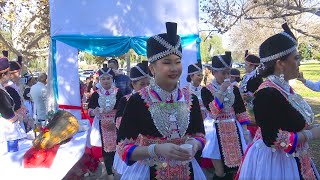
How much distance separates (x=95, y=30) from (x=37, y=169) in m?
5.40

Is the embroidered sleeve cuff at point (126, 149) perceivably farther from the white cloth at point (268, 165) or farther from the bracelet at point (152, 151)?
the white cloth at point (268, 165)

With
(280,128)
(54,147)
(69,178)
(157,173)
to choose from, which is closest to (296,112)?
(280,128)

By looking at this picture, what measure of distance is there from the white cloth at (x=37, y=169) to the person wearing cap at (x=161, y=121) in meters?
1.39

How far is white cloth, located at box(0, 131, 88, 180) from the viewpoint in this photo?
12.6 ft

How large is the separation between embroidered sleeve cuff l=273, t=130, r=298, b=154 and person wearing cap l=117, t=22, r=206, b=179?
0.59m

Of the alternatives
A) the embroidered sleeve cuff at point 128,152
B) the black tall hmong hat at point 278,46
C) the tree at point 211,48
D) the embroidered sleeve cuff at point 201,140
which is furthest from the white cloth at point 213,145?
the tree at point 211,48

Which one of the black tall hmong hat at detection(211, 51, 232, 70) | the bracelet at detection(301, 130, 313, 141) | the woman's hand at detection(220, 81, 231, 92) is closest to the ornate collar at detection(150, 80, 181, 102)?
the bracelet at detection(301, 130, 313, 141)

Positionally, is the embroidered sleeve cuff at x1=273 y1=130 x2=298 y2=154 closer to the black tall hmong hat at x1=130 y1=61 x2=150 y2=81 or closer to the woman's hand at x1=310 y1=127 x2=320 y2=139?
the woman's hand at x1=310 y1=127 x2=320 y2=139

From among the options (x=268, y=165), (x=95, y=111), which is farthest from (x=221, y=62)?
(x=268, y=165)

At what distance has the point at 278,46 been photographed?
118 inches

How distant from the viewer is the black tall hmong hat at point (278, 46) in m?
2.98

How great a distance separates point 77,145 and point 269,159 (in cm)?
278

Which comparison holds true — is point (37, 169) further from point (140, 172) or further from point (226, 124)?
point (226, 124)

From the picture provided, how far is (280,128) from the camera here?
282 centimetres
